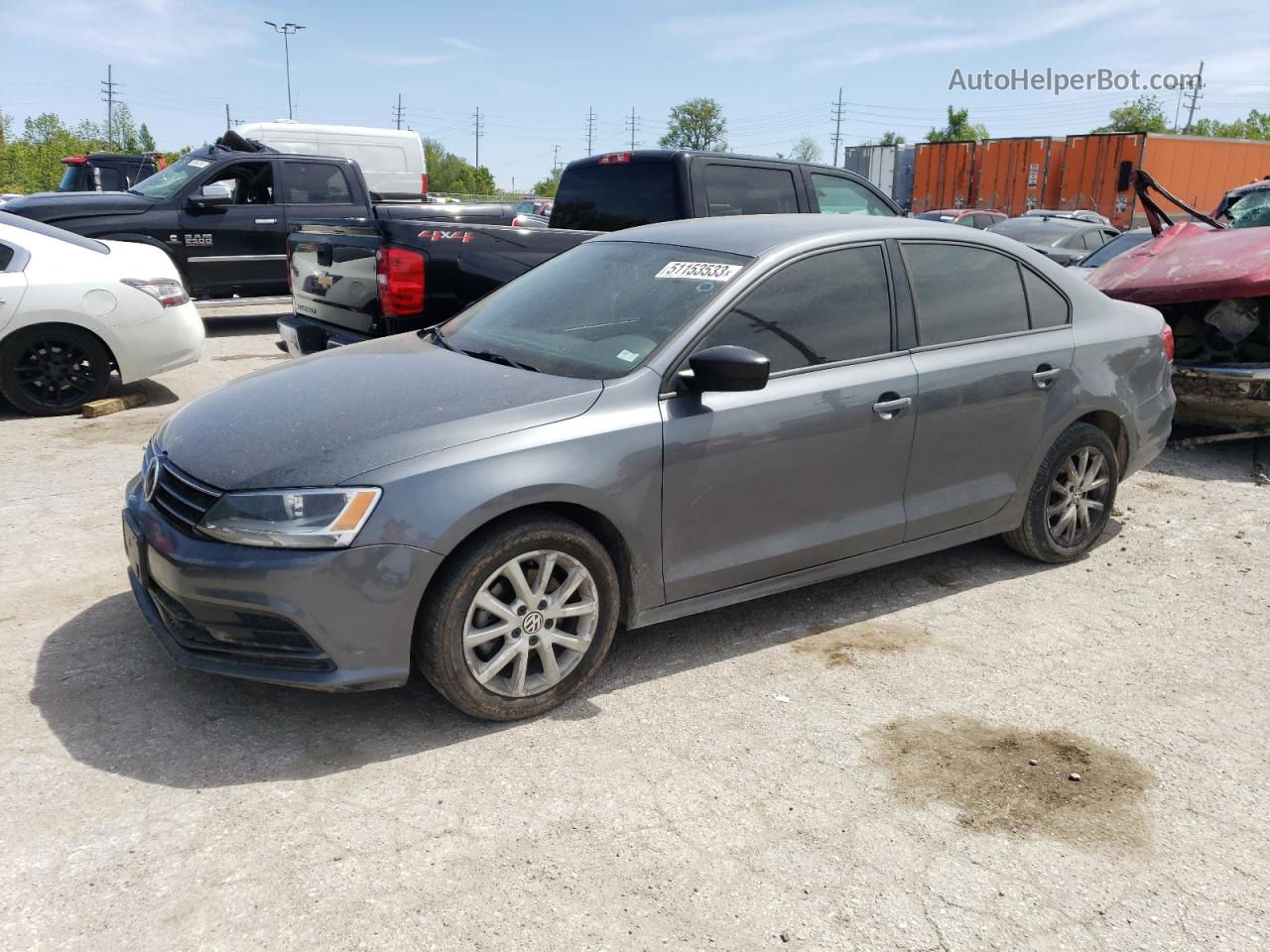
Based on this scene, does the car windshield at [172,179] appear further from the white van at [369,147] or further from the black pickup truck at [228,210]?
the white van at [369,147]

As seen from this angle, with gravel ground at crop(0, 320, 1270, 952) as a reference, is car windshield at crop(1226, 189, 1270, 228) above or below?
above

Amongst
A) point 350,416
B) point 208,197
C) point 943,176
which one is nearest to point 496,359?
point 350,416

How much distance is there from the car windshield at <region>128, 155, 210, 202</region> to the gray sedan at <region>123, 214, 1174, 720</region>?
28.6ft

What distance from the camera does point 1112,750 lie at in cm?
343

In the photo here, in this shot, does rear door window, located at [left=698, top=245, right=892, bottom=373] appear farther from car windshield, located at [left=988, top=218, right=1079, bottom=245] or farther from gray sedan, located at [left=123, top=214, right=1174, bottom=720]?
car windshield, located at [left=988, top=218, right=1079, bottom=245]

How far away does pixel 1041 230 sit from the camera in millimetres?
15414

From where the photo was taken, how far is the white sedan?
24.7 ft

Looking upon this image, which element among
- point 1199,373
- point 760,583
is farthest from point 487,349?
point 1199,373

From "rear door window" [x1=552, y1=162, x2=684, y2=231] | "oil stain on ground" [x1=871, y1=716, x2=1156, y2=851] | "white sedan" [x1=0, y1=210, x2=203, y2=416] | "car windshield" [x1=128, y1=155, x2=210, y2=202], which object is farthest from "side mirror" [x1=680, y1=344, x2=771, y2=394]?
"car windshield" [x1=128, y1=155, x2=210, y2=202]

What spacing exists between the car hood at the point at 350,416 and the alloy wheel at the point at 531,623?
0.48 m

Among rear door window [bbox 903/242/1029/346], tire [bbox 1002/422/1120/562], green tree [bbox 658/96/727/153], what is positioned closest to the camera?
rear door window [bbox 903/242/1029/346]

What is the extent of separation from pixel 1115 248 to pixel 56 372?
992 centimetres

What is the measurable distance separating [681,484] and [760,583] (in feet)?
1.93

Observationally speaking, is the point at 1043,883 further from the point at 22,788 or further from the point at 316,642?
the point at 22,788
